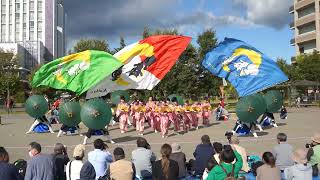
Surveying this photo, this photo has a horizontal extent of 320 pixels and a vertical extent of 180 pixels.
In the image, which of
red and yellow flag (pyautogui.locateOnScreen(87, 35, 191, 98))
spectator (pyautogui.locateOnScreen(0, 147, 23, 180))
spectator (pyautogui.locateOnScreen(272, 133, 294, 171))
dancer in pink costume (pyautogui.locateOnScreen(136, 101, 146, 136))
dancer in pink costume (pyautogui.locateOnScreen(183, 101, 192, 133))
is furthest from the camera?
dancer in pink costume (pyautogui.locateOnScreen(183, 101, 192, 133))

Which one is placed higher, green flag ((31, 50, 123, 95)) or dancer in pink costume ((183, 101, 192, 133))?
green flag ((31, 50, 123, 95))

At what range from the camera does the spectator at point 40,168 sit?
8.19 metres

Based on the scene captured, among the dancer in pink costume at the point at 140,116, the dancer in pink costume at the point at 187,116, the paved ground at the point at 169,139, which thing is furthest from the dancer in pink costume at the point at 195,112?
the dancer in pink costume at the point at 140,116

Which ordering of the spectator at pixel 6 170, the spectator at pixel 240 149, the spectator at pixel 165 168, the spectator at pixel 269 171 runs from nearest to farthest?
the spectator at pixel 6 170 → the spectator at pixel 269 171 → the spectator at pixel 165 168 → the spectator at pixel 240 149

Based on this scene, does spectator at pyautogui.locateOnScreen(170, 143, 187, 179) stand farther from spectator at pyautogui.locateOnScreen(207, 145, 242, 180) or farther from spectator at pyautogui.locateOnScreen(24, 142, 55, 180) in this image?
spectator at pyautogui.locateOnScreen(24, 142, 55, 180)

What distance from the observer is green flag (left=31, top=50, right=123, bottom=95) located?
19016mm

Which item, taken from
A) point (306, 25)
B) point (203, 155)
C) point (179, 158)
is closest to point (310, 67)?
point (306, 25)

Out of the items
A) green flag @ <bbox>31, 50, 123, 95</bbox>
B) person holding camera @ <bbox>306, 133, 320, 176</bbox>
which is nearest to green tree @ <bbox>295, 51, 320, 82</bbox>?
green flag @ <bbox>31, 50, 123, 95</bbox>

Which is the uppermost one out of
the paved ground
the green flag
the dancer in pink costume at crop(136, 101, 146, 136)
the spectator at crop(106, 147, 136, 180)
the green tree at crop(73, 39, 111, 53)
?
the green tree at crop(73, 39, 111, 53)

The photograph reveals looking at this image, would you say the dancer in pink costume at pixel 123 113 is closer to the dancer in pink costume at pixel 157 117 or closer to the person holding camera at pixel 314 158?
the dancer in pink costume at pixel 157 117

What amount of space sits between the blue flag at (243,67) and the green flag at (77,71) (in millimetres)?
4592

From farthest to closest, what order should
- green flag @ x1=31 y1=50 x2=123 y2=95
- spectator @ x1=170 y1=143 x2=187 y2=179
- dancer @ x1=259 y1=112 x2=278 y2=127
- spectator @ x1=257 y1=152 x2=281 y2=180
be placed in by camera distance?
dancer @ x1=259 y1=112 x2=278 y2=127 → green flag @ x1=31 y1=50 x2=123 y2=95 → spectator @ x1=170 y1=143 x2=187 y2=179 → spectator @ x1=257 y1=152 x2=281 y2=180

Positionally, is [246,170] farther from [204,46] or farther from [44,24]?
[44,24]

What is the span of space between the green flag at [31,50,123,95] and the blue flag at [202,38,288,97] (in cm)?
459
